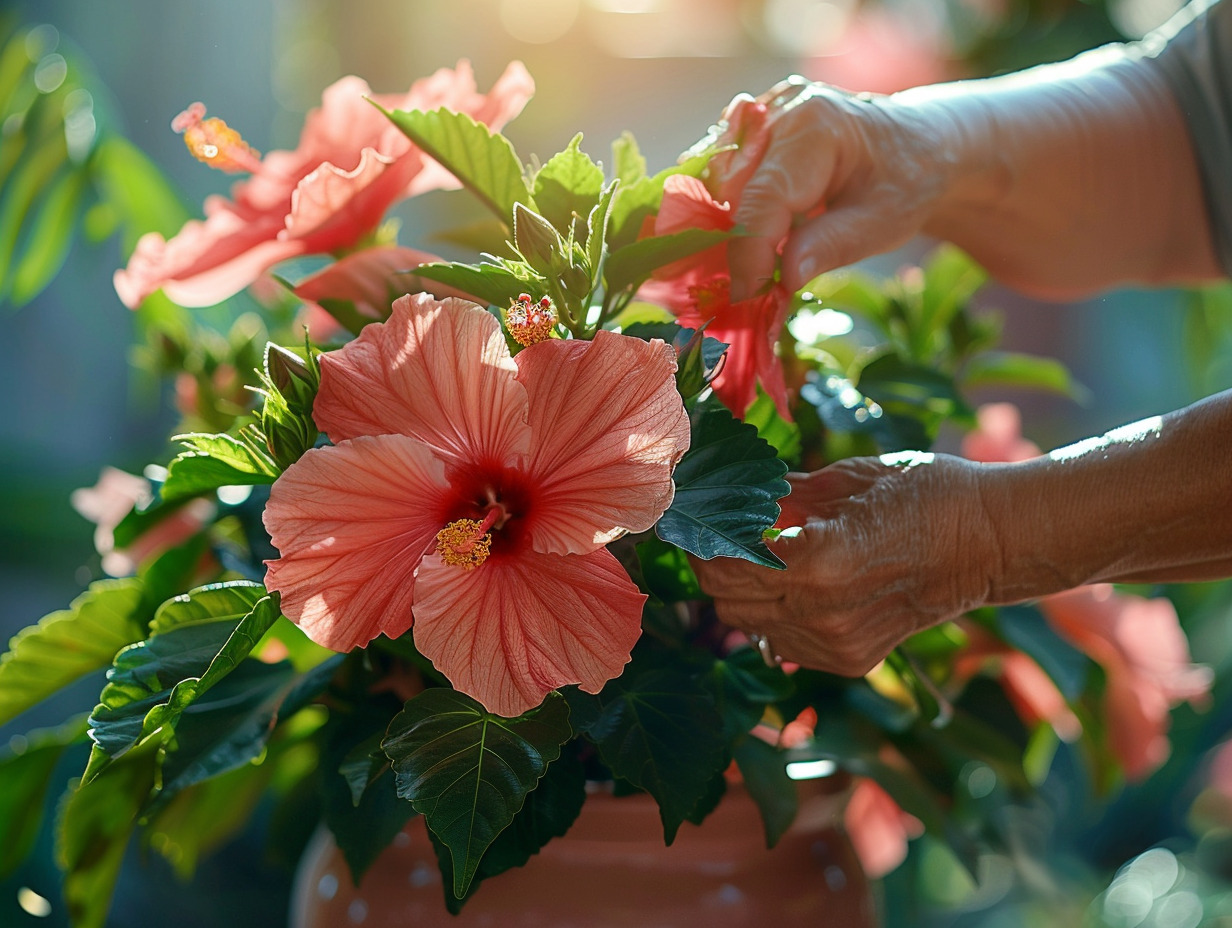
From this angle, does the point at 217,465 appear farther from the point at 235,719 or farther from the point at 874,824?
the point at 874,824

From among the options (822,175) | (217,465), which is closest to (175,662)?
(217,465)

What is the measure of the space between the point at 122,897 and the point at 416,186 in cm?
64

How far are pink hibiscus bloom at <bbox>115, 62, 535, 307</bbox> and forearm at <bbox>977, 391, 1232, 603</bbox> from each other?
215 mm

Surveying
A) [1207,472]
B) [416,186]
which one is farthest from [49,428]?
[1207,472]

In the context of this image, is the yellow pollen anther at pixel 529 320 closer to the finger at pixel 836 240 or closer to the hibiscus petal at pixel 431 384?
the hibiscus petal at pixel 431 384

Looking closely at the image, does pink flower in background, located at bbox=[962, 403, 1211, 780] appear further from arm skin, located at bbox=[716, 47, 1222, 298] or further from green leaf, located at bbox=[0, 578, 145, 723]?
green leaf, located at bbox=[0, 578, 145, 723]

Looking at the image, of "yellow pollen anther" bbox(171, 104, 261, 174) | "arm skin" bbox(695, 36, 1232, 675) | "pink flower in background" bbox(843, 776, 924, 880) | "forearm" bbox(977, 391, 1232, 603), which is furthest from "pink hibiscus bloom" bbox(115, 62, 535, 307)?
"pink flower in background" bbox(843, 776, 924, 880)

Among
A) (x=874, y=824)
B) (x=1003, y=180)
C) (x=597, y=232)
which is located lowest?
(x=874, y=824)

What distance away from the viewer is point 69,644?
0.36 meters

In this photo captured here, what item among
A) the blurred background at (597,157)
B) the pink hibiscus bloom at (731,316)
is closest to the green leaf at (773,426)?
the pink hibiscus bloom at (731,316)

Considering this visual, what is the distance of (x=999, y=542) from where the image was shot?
13.1 inches

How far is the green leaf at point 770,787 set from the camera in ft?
1.14

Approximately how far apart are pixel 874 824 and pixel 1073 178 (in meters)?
0.32

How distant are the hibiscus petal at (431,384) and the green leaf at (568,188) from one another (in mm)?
70
